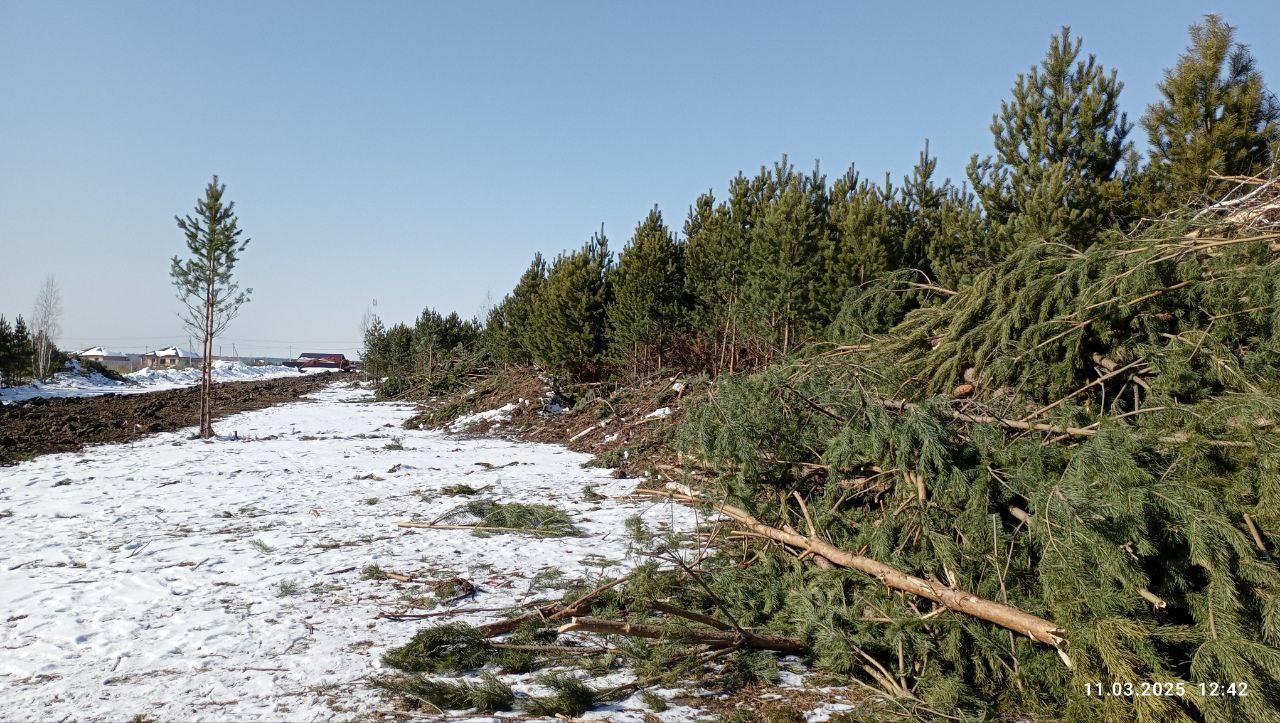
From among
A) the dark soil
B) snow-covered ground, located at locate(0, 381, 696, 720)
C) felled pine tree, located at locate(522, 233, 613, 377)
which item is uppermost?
felled pine tree, located at locate(522, 233, 613, 377)

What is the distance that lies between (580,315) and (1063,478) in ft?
45.3

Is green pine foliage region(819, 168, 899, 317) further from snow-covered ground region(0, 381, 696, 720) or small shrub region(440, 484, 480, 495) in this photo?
small shrub region(440, 484, 480, 495)

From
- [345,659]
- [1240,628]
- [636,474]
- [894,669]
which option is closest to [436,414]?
[636,474]

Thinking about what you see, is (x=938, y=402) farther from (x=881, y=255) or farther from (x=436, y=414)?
(x=436, y=414)

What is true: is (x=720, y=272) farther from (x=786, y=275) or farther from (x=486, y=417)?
(x=486, y=417)

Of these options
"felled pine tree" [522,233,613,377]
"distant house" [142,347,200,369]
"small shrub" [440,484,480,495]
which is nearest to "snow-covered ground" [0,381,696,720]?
"small shrub" [440,484,480,495]

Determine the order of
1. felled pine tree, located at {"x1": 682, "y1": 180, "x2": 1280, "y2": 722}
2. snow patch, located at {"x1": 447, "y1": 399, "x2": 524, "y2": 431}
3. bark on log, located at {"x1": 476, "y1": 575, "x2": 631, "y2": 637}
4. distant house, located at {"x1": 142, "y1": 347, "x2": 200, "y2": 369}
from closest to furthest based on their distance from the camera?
felled pine tree, located at {"x1": 682, "y1": 180, "x2": 1280, "y2": 722} < bark on log, located at {"x1": 476, "y1": 575, "x2": 631, "y2": 637} < snow patch, located at {"x1": 447, "y1": 399, "x2": 524, "y2": 431} < distant house, located at {"x1": 142, "y1": 347, "x2": 200, "y2": 369}

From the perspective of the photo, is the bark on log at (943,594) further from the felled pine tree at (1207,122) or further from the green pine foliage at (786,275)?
the felled pine tree at (1207,122)

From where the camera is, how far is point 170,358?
88.2 m

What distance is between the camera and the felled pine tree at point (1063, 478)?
7.97ft

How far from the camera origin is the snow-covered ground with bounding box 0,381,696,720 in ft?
9.70

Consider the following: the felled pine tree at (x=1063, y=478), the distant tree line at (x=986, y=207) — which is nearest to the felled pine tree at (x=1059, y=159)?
the distant tree line at (x=986, y=207)

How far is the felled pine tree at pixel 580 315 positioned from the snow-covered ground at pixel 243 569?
6477 mm

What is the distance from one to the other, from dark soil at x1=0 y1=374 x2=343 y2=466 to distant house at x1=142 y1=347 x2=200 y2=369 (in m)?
69.6
